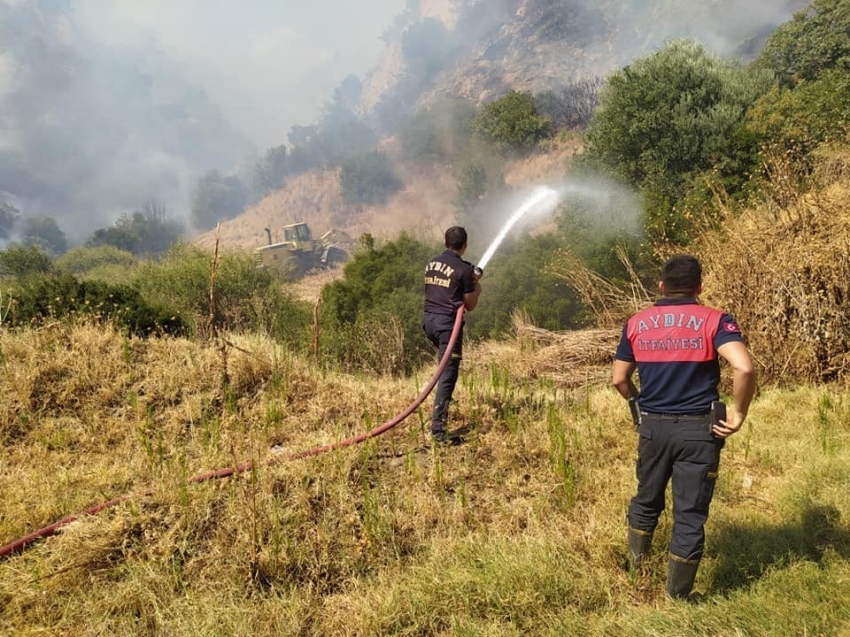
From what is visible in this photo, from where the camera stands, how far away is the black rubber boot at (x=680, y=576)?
8.11ft

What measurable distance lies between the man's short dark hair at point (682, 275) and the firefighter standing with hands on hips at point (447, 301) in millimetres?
1946

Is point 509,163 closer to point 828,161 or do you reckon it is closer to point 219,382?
point 828,161

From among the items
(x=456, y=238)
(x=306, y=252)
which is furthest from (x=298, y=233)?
(x=456, y=238)

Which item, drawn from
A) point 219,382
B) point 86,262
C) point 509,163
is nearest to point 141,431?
point 219,382

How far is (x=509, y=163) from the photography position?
5619 cm

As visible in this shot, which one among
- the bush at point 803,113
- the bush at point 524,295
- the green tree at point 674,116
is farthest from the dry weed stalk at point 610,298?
the green tree at point 674,116

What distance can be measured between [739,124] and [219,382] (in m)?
24.4

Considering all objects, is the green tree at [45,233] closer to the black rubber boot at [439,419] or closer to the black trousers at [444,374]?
the black trousers at [444,374]

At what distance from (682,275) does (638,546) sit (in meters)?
1.49

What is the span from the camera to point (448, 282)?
4375 mm

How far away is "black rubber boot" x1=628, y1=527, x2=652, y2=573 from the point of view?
2701 mm

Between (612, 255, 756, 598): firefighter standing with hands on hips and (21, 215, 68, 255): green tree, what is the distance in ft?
434

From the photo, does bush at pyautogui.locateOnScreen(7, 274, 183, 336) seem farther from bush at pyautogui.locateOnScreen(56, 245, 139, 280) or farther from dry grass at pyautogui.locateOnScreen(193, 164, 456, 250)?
bush at pyautogui.locateOnScreen(56, 245, 139, 280)

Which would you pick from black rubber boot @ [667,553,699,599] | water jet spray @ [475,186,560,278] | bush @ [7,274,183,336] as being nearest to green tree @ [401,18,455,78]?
water jet spray @ [475,186,560,278]
